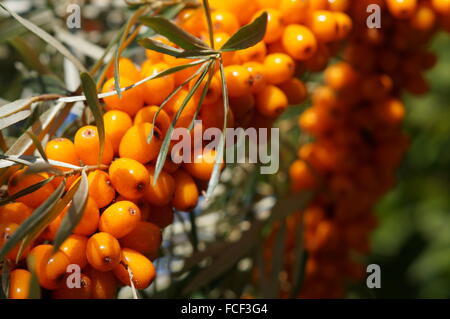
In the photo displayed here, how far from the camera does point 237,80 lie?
2.64 ft

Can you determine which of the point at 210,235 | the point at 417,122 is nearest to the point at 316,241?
the point at 210,235

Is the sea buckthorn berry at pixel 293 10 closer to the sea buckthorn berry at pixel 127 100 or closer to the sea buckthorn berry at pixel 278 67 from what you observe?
the sea buckthorn berry at pixel 278 67

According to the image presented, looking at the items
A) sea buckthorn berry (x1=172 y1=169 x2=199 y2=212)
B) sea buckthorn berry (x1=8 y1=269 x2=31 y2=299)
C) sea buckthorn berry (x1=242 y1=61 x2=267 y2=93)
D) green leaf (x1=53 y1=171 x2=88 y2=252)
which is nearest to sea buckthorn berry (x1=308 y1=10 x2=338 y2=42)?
sea buckthorn berry (x1=242 y1=61 x2=267 y2=93)

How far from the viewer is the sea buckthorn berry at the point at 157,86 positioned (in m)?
0.77

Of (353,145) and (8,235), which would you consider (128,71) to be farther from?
(353,145)

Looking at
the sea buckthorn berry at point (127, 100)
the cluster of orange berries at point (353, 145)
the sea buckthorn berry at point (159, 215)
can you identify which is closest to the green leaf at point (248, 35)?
the sea buckthorn berry at point (127, 100)

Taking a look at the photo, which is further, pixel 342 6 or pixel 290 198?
pixel 290 198

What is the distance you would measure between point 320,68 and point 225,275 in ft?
1.43

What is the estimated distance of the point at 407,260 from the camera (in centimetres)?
219

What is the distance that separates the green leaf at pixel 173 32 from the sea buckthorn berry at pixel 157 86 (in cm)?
8
